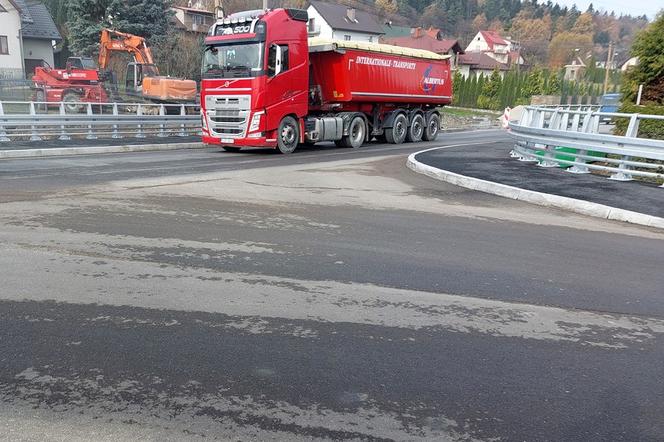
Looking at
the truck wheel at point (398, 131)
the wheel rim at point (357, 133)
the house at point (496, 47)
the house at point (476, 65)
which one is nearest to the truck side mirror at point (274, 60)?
the wheel rim at point (357, 133)

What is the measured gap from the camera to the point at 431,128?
26484 mm

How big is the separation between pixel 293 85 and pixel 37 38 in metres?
51.3

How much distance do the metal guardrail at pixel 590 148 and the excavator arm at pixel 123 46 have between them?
25398 millimetres

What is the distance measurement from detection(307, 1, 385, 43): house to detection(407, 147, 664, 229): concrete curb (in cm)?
6570

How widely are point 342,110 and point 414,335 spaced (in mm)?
17292

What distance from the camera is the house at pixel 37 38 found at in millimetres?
55656

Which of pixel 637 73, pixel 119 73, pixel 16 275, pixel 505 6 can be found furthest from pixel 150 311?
pixel 505 6

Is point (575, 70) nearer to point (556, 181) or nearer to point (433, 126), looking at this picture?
point (433, 126)

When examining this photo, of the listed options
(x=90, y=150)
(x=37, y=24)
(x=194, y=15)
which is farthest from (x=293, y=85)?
(x=37, y=24)

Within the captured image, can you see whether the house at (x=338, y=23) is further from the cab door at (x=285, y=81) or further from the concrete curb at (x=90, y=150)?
the cab door at (x=285, y=81)

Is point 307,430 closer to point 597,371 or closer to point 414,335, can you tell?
point 414,335

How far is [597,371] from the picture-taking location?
142 inches

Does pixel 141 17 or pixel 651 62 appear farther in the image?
pixel 141 17

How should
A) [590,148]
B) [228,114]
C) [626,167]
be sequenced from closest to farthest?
[626,167]
[590,148]
[228,114]
